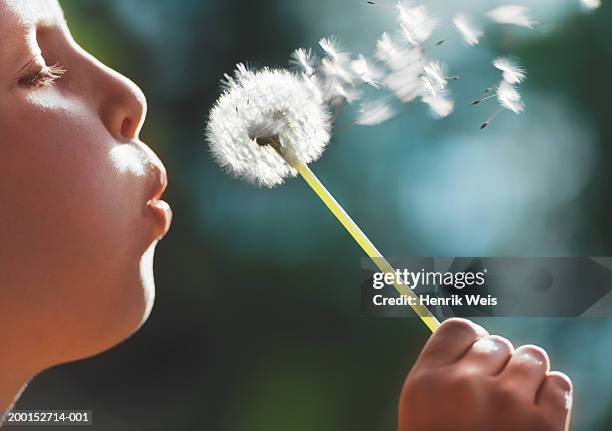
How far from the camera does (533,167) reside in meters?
0.84

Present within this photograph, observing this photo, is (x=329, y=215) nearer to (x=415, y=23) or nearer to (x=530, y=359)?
(x=415, y=23)

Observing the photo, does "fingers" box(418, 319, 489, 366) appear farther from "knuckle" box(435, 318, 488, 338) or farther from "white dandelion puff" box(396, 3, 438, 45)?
"white dandelion puff" box(396, 3, 438, 45)

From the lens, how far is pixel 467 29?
0.79 m

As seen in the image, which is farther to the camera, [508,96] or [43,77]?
[508,96]

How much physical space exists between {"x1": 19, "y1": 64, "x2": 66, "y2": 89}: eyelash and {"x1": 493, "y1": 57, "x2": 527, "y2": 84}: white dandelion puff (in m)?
0.44

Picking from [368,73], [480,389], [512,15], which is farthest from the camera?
[512,15]

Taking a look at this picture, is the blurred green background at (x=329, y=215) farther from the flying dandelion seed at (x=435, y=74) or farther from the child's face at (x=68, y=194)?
the child's face at (x=68, y=194)

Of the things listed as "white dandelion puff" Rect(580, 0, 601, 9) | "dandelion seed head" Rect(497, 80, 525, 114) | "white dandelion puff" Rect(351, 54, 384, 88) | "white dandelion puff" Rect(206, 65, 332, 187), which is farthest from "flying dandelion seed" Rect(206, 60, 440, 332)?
"white dandelion puff" Rect(580, 0, 601, 9)

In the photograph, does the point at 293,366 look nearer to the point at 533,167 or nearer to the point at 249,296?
the point at 249,296

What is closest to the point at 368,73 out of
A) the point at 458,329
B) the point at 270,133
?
the point at 270,133

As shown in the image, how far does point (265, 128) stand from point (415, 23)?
0.23 m

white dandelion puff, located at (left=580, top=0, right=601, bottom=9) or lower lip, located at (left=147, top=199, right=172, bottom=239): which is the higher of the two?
white dandelion puff, located at (left=580, top=0, right=601, bottom=9)

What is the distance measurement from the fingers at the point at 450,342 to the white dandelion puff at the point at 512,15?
1.27ft

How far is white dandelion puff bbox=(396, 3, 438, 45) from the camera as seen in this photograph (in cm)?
71
